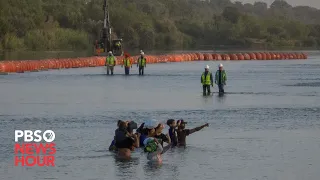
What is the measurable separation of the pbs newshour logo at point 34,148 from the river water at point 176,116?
0.22 m

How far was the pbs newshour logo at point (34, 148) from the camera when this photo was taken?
21.8m

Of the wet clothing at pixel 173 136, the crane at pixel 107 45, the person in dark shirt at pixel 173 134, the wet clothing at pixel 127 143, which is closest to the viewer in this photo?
the wet clothing at pixel 127 143

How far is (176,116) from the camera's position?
106 ft

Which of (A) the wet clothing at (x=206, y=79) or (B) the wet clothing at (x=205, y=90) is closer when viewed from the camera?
(A) the wet clothing at (x=206, y=79)

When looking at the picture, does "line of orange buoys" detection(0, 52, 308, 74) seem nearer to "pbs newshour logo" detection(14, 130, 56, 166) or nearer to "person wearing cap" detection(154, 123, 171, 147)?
"pbs newshour logo" detection(14, 130, 56, 166)

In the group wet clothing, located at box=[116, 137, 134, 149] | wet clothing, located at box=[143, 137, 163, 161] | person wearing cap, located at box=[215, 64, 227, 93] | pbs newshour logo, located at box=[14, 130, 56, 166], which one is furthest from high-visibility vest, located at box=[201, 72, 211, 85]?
wet clothing, located at box=[143, 137, 163, 161]

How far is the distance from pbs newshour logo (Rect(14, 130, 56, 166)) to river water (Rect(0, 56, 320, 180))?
22 cm

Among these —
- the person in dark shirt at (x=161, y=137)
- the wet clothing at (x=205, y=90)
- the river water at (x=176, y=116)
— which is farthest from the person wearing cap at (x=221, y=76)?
the person in dark shirt at (x=161, y=137)

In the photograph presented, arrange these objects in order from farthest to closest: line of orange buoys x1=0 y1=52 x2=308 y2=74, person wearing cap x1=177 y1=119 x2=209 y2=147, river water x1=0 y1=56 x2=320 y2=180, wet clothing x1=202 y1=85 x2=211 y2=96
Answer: line of orange buoys x1=0 y1=52 x2=308 y2=74 < wet clothing x1=202 y1=85 x2=211 y2=96 < person wearing cap x1=177 y1=119 x2=209 y2=147 < river water x1=0 y1=56 x2=320 y2=180

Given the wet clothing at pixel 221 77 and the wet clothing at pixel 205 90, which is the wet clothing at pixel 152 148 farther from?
the wet clothing at pixel 205 90

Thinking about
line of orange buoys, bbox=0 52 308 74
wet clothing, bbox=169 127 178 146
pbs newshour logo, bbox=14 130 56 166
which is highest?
wet clothing, bbox=169 127 178 146

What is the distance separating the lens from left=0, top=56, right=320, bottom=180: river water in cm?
2064

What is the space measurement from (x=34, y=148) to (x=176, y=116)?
9.16 m

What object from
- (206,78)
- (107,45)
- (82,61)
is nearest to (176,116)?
(206,78)
